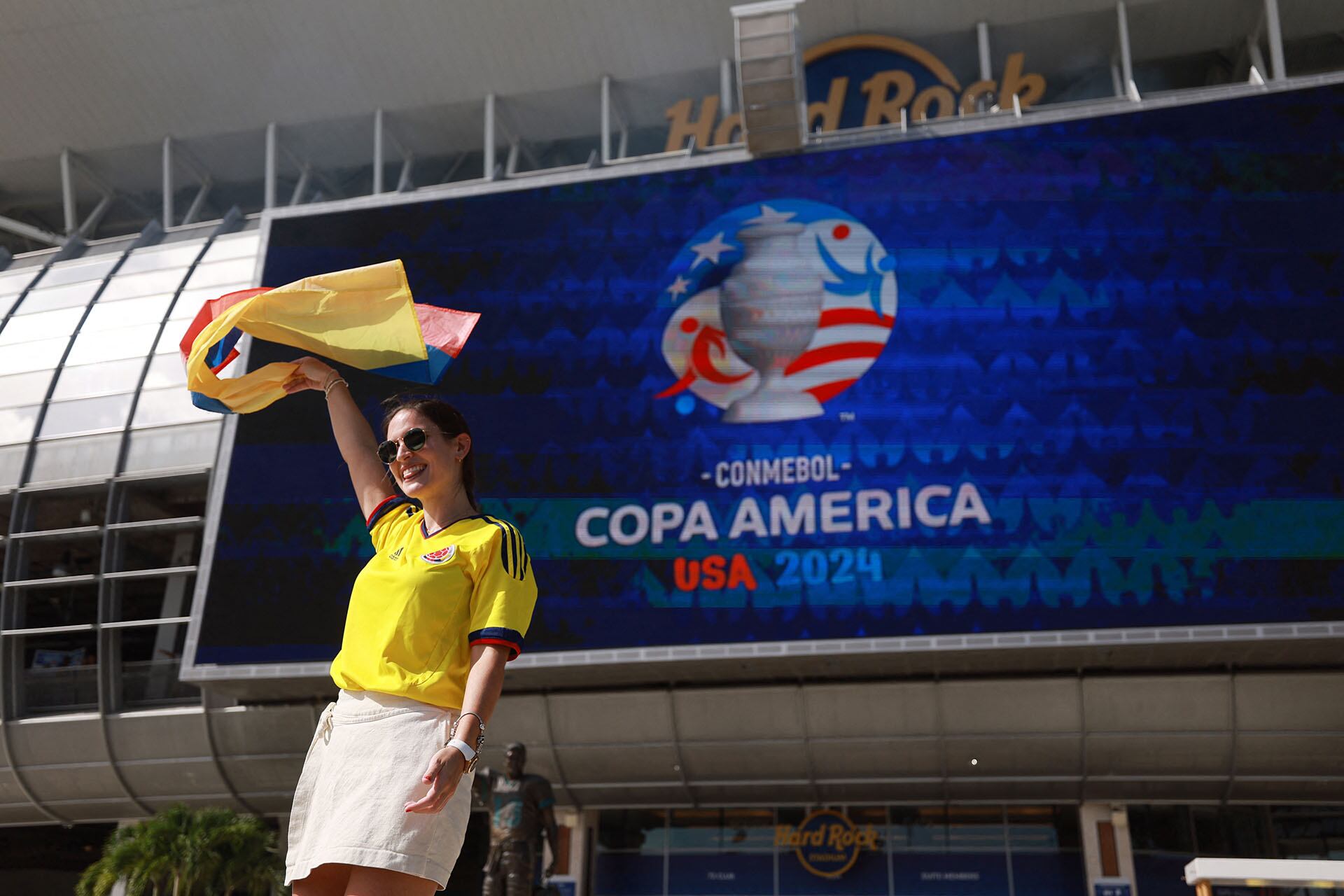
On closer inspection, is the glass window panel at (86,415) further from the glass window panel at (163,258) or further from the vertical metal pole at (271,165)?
the vertical metal pole at (271,165)

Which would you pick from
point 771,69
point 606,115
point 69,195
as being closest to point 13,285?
point 69,195

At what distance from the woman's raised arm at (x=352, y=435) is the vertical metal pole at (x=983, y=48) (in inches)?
702

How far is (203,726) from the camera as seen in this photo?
56.6ft

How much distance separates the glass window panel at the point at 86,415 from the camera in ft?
62.1

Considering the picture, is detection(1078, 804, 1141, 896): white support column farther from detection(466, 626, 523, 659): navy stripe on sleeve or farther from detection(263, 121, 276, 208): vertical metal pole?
detection(263, 121, 276, 208): vertical metal pole

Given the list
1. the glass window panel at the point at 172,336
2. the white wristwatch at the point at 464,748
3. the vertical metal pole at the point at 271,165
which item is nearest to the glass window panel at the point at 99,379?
the glass window panel at the point at 172,336

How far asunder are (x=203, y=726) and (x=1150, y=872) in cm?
1275

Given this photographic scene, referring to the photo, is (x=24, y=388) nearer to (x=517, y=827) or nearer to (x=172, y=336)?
(x=172, y=336)

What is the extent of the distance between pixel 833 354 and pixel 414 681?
1252 cm

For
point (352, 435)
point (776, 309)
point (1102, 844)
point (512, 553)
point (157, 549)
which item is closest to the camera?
point (512, 553)

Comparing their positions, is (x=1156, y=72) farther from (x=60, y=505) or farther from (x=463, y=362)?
(x=60, y=505)

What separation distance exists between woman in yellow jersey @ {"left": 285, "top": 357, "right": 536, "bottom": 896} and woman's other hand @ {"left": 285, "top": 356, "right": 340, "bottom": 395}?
0.32m

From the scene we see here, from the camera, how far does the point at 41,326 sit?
20578mm

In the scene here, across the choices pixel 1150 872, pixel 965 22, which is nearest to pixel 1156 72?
pixel 965 22
